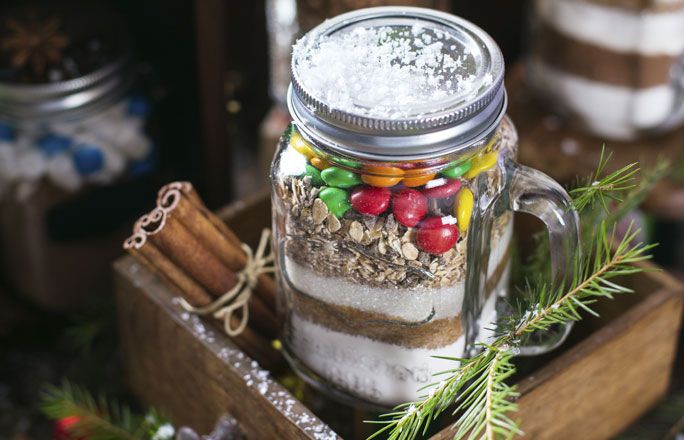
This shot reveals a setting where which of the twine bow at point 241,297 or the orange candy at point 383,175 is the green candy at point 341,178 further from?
the twine bow at point 241,297

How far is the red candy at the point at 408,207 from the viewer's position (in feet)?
1.94

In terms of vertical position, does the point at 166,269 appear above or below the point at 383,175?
below

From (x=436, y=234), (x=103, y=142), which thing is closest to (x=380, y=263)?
(x=436, y=234)

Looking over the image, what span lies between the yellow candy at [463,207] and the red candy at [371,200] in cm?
4

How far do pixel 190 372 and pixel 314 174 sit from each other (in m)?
0.23

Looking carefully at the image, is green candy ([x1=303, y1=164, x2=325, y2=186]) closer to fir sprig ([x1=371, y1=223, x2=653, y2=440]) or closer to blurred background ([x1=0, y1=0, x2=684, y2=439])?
fir sprig ([x1=371, y1=223, x2=653, y2=440])

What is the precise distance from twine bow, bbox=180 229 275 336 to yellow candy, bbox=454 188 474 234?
19 cm

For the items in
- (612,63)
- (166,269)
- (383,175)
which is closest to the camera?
(383,175)

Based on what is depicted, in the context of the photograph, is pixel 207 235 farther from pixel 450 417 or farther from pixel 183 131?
pixel 183 131

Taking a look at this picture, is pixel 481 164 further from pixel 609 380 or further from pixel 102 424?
pixel 102 424

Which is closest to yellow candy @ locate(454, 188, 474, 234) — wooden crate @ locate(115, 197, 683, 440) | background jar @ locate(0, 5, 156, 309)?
wooden crate @ locate(115, 197, 683, 440)

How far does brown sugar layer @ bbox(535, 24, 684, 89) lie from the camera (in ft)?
2.93

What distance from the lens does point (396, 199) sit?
0.59 metres

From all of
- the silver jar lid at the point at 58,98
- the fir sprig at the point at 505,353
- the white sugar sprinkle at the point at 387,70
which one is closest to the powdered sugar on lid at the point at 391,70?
the white sugar sprinkle at the point at 387,70
